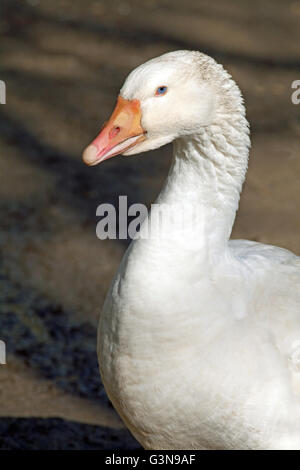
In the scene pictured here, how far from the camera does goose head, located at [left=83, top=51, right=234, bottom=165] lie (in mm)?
2545

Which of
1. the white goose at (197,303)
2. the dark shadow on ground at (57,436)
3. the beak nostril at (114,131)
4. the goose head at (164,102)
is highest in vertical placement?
the goose head at (164,102)

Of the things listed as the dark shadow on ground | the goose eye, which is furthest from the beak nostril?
the dark shadow on ground

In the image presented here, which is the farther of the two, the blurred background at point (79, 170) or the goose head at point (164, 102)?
the blurred background at point (79, 170)

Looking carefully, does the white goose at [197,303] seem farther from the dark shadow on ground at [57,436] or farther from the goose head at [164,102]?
the dark shadow on ground at [57,436]

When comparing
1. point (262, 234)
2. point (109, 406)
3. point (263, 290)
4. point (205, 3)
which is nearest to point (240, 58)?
point (205, 3)

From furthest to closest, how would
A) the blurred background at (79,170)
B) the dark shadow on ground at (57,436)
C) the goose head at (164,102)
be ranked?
the blurred background at (79,170) < the dark shadow on ground at (57,436) < the goose head at (164,102)

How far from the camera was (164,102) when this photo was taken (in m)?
2.57

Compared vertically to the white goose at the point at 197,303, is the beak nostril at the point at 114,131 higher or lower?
higher

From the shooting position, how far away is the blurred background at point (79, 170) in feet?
14.2

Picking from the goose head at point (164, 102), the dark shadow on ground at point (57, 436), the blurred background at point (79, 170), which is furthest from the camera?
the blurred background at point (79, 170)

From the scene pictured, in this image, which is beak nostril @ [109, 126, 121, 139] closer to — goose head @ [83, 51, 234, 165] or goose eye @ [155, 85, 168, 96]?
goose head @ [83, 51, 234, 165]

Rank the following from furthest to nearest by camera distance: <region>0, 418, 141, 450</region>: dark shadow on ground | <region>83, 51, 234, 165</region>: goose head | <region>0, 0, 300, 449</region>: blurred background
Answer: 1. <region>0, 0, 300, 449</region>: blurred background
2. <region>0, 418, 141, 450</region>: dark shadow on ground
3. <region>83, 51, 234, 165</region>: goose head

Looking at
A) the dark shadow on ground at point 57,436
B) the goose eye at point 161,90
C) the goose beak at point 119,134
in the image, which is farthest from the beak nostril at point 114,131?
the dark shadow on ground at point 57,436

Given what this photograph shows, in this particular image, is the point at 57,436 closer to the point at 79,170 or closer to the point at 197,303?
the point at 197,303
